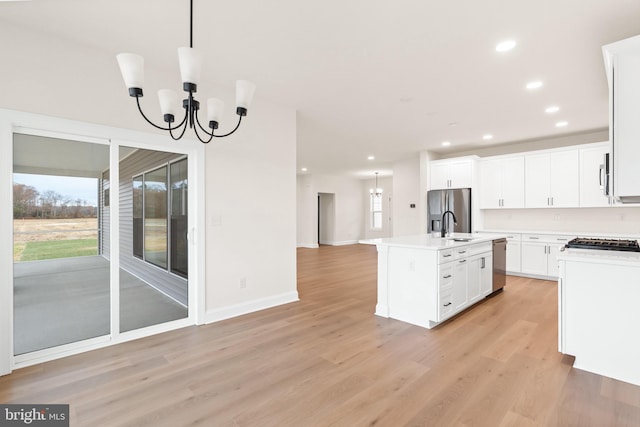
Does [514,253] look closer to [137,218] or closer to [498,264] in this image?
[498,264]

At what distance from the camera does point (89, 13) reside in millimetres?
2256

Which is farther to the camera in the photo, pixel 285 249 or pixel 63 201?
pixel 285 249

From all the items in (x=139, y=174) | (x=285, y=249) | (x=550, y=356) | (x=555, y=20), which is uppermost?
(x=555, y=20)

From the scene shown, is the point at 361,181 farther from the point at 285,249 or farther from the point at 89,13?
the point at 89,13

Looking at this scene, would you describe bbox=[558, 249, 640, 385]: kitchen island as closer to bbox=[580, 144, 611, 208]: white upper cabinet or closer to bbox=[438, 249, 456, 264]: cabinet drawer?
bbox=[438, 249, 456, 264]: cabinet drawer

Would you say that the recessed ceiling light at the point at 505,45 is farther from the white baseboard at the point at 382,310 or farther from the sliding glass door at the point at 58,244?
the sliding glass door at the point at 58,244

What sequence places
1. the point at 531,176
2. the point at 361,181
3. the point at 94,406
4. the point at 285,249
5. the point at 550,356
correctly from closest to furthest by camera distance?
1. the point at 94,406
2. the point at 550,356
3. the point at 285,249
4. the point at 531,176
5. the point at 361,181

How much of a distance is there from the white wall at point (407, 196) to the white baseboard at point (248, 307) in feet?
15.1

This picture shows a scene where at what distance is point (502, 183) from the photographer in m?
6.18

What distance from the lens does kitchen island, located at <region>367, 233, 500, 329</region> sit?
10.6 feet

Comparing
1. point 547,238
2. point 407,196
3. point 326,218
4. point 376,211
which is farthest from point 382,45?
point 376,211

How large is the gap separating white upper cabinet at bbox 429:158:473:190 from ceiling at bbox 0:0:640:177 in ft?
6.16

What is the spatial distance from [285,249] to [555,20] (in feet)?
11.4

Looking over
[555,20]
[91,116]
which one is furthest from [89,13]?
[555,20]
